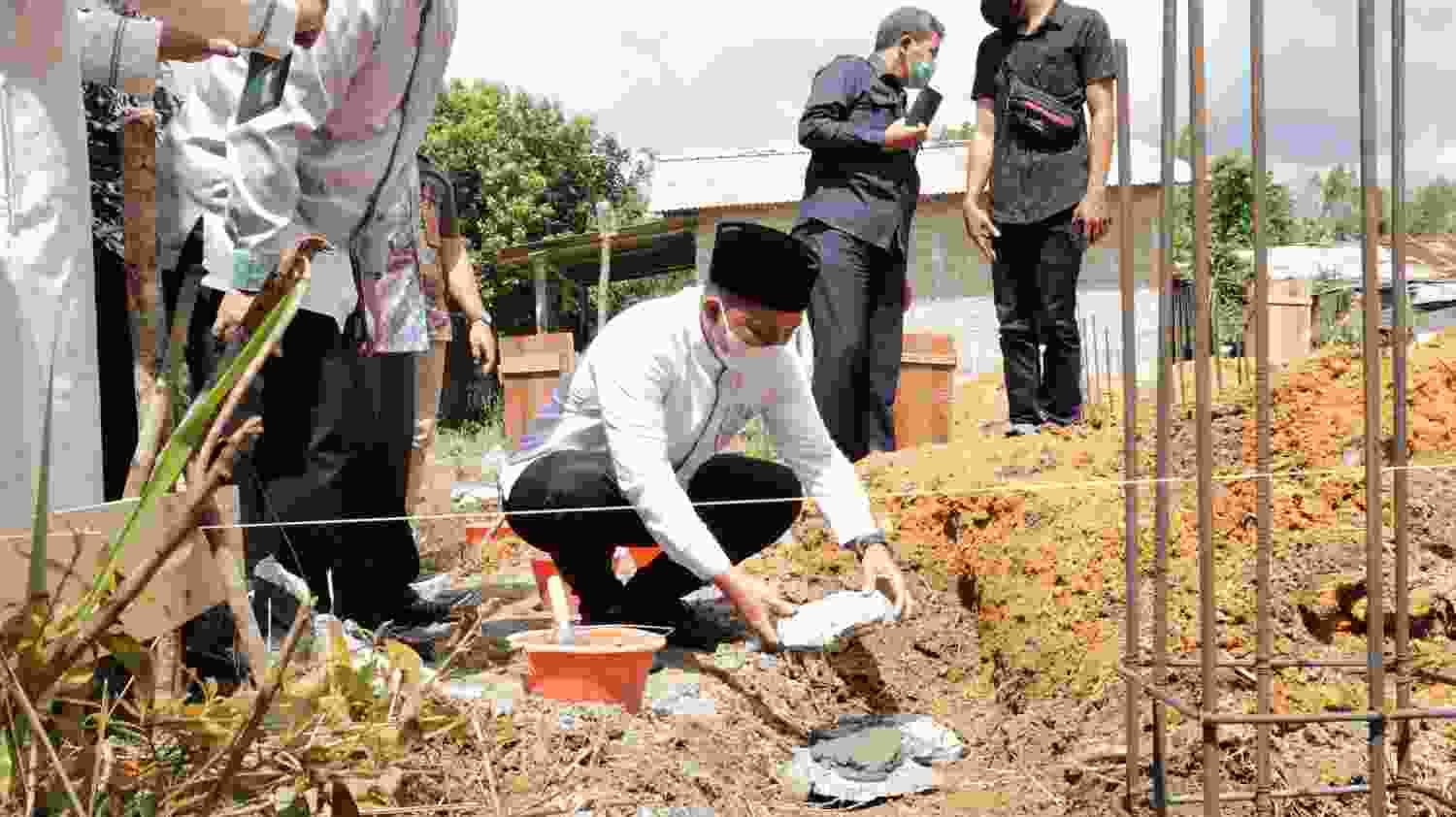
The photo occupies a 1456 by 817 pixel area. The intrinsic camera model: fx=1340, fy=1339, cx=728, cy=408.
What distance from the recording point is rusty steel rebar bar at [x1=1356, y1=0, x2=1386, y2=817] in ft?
6.20

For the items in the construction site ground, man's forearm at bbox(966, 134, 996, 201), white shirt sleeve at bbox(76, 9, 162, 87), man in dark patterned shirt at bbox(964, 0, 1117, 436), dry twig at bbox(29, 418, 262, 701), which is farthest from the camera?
man's forearm at bbox(966, 134, 996, 201)

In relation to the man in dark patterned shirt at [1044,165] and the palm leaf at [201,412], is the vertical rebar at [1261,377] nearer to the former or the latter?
the palm leaf at [201,412]

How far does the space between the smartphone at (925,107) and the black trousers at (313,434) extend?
83.3 inches

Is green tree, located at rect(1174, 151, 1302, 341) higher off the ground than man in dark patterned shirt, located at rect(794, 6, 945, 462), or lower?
higher

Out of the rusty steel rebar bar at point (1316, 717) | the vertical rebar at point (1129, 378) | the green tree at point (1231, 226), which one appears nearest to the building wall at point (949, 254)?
the green tree at point (1231, 226)

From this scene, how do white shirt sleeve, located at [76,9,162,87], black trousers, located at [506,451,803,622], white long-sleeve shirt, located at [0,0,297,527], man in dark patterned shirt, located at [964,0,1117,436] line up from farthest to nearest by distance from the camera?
man in dark patterned shirt, located at [964,0,1117,436] < black trousers, located at [506,451,803,622] < white shirt sleeve, located at [76,9,162,87] < white long-sleeve shirt, located at [0,0,297,527]

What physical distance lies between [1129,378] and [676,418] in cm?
148

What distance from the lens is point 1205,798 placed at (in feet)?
6.31

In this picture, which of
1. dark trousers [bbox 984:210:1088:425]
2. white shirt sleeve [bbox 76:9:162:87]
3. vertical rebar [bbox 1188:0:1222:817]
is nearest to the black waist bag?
dark trousers [bbox 984:210:1088:425]

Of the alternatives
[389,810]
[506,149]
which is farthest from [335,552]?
[506,149]

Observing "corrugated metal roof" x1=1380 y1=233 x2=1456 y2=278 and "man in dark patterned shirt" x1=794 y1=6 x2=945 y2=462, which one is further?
"corrugated metal roof" x1=1380 y1=233 x2=1456 y2=278

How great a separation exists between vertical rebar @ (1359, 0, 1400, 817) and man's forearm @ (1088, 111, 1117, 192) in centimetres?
237

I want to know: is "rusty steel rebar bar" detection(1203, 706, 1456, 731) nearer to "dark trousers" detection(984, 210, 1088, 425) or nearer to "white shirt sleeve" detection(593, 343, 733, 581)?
"white shirt sleeve" detection(593, 343, 733, 581)

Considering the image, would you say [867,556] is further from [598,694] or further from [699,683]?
[598,694]
